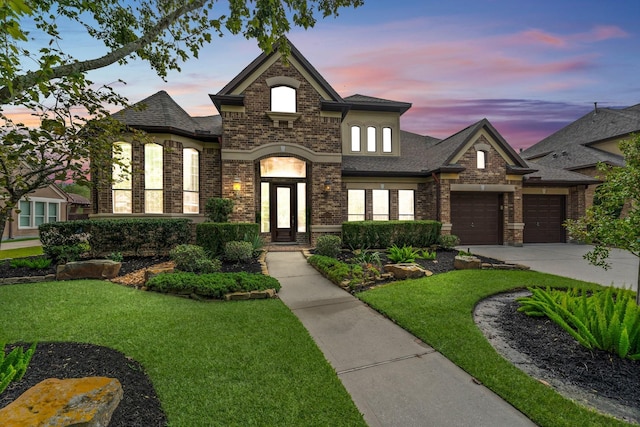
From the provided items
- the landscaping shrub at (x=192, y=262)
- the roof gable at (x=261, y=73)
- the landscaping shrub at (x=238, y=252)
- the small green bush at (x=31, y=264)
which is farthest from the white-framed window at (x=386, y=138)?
the small green bush at (x=31, y=264)

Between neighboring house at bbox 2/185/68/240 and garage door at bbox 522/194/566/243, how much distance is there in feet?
105

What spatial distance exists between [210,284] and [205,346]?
94.1 inches

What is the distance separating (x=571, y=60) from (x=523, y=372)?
52.6 feet

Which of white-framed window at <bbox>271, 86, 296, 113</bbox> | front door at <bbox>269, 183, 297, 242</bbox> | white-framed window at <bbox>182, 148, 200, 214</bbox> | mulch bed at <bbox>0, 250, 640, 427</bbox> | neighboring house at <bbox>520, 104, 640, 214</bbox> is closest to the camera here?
mulch bed at <bbox>0, 250, 640, 427</bbox>

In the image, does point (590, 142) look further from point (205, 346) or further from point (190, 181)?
point (205, 346)

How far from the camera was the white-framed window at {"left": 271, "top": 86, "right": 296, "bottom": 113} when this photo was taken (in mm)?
11859

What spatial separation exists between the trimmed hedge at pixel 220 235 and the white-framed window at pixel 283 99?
5.68 meters

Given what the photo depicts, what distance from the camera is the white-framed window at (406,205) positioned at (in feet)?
46.9

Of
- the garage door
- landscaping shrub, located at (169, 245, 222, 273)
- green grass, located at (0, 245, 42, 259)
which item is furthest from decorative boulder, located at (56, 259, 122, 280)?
the garage door

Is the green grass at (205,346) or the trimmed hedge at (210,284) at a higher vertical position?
the trimmed hedge at (210,284)

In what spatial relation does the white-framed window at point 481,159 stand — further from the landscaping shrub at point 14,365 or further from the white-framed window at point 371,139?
the landscaping shrub at point 14,365

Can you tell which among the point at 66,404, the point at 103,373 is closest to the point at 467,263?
the point at 103,373

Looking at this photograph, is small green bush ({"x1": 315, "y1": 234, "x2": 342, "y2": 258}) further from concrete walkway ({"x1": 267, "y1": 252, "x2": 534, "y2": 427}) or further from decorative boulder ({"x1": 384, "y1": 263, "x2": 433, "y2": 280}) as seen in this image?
concrete walkway ({"x1": 267, "y1": 252, "x2": 534, "y2": 427})

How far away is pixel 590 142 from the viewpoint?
19219 mm
